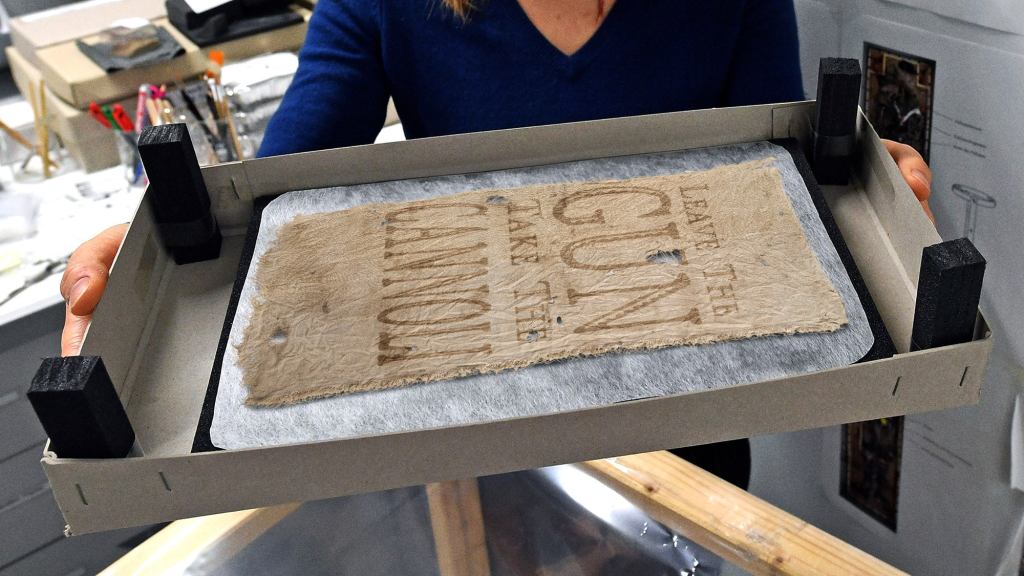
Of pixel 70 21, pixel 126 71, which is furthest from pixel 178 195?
pixel 70 21

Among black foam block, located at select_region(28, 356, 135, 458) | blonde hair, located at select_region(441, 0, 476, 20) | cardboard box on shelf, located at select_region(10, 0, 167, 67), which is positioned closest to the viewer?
black foam block, located at select_region(28, 356, 135, 458)

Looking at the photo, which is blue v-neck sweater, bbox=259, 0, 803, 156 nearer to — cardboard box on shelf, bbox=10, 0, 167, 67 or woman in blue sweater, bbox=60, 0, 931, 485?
woman in blue sweater, bbox=60, 0, 931, 485

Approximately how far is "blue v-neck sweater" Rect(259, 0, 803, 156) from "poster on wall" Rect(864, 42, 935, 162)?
18 centimetres

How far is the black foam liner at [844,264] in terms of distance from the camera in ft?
1.61

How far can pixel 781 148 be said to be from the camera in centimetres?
65

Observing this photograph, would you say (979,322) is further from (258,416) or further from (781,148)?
(258,416)

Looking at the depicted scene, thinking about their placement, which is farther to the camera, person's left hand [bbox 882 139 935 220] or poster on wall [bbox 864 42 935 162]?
poster on wall [bbox 864 42 935 162]

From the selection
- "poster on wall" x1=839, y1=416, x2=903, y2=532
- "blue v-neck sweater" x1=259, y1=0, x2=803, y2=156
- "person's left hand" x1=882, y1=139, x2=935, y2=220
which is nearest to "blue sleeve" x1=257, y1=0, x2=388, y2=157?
"blue v-neck sweater" x1=259, y1=0, x2=803, y2=156

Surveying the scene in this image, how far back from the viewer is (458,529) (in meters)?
0.67

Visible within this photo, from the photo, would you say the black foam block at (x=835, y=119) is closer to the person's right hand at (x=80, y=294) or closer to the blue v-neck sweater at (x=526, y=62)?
the blue v-neck sweater at (x=526, y=62)

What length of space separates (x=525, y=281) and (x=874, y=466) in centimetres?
88

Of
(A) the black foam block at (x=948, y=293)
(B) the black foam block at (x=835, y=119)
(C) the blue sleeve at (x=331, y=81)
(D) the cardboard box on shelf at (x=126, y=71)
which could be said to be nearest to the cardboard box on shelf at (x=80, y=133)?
(D) the cardboard box on shelf at (x=126, y=71)

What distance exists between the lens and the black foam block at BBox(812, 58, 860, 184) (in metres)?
0.60

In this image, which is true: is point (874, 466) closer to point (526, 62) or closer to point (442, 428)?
point (526, 62)
